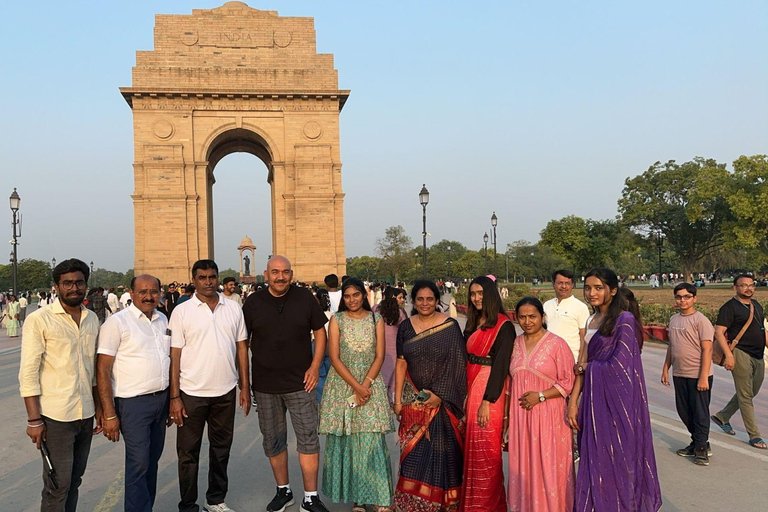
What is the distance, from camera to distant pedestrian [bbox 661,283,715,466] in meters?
5.29

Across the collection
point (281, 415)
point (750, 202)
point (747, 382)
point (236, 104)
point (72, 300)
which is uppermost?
point (236, 104)

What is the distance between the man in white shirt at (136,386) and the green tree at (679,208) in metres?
42.0

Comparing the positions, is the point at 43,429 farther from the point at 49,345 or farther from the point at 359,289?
the point at 359,289

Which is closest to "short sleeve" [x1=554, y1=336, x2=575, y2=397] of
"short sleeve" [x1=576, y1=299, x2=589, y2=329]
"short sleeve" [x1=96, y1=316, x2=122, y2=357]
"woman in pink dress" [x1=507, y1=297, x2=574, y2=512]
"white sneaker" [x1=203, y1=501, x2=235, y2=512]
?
"woman in pink dress" [x1=507, y1=297, x2=574, y2=512]

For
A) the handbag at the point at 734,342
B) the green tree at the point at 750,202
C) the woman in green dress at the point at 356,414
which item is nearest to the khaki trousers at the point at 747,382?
the handbag at the point at 734,342

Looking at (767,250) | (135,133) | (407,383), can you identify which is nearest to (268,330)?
(407,383)

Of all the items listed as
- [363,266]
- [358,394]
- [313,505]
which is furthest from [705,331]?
[363,266]

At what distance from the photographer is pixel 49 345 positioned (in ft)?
11.8

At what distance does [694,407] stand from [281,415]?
3.70m

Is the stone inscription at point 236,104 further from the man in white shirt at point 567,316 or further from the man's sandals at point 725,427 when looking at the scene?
the man's sandals at point 725,427

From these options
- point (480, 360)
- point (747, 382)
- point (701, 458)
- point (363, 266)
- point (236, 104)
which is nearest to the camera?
point (480, 360)

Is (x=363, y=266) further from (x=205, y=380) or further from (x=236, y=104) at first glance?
(x=205, y=380)

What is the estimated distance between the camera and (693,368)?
5441 mm

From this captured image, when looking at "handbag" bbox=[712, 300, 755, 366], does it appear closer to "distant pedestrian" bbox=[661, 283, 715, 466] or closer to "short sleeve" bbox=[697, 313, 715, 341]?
"distant pedestrian" bbox=[661, 283, 715, 466]
